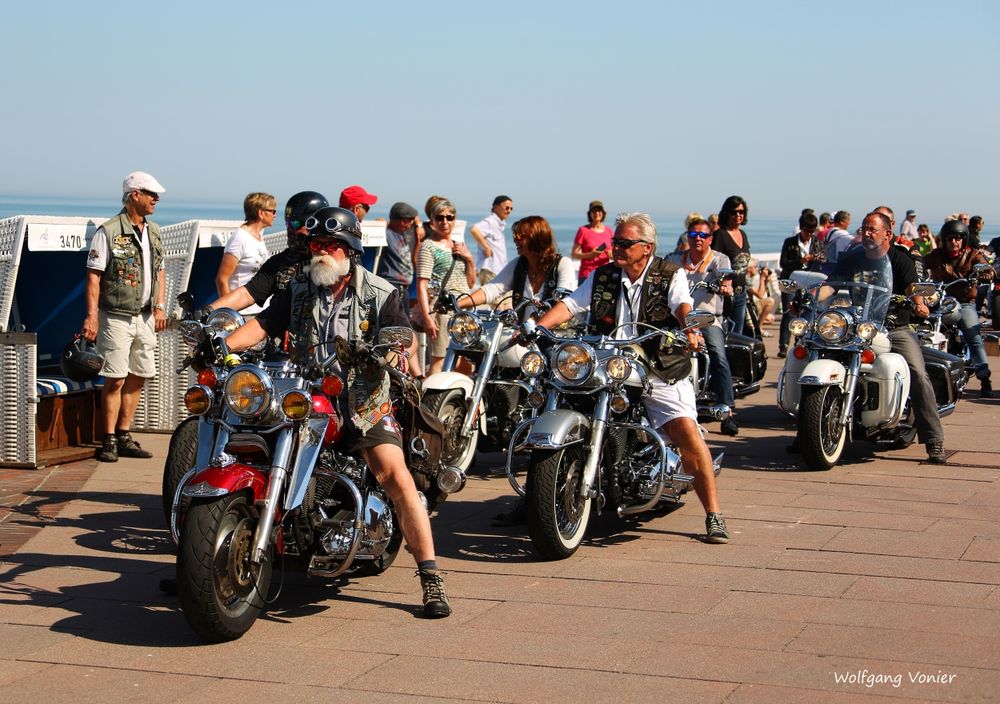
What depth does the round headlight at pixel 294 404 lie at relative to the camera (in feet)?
18.4

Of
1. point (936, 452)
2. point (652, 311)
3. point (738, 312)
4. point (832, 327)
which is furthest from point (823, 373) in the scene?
point (738, 312)

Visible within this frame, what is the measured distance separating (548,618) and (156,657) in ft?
5.24

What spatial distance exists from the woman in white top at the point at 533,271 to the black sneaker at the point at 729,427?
8.22ft

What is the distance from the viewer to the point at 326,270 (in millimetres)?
6020

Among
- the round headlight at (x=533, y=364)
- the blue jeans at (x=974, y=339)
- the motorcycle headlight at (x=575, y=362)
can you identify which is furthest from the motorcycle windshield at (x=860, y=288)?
the blue jeans at (x=974, y=339)

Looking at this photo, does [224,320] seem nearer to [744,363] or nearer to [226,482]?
[226,482]

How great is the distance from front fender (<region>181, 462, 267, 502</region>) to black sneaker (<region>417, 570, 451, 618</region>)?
2.74 ft

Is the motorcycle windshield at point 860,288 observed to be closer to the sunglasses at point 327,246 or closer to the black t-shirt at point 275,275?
the black t-shirt at point 275,275

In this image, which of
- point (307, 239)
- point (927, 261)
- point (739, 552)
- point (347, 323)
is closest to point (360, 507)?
point (347, 323)

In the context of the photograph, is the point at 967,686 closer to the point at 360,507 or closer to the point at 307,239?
the point at 360,507

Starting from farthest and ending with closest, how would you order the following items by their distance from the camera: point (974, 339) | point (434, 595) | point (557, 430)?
point (974, 339) → point (557, 430) → point (434, 595)

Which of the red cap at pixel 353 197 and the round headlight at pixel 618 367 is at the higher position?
the red cap at pixel 353 197

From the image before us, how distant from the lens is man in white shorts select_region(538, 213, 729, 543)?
741cm

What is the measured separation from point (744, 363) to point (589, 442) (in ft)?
17.5
